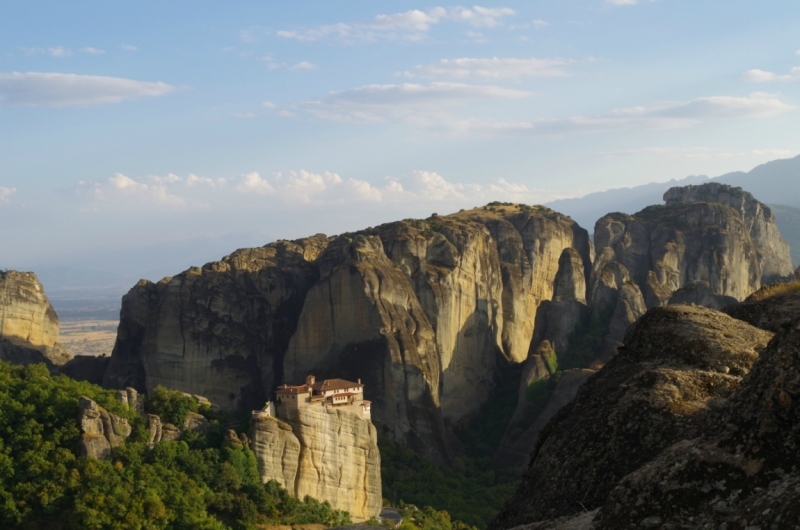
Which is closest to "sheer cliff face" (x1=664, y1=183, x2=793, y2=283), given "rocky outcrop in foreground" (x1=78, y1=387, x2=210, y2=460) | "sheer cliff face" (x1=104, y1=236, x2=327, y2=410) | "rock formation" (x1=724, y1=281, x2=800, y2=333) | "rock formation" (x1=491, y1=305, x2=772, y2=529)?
"sheer cliff face" (x1=104, y1=236, x2=327, y2=410)

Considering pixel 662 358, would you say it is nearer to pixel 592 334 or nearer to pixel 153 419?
pixel 153 419

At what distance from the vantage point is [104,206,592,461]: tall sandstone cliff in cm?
6925

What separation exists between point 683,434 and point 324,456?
42.9 m

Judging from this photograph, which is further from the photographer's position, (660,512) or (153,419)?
(153,419)

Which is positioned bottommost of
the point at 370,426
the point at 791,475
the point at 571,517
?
the point at 370,426

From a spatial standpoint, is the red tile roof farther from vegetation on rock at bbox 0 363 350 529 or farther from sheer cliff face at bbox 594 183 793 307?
sheer cliff face at bbox 594 183 793 307

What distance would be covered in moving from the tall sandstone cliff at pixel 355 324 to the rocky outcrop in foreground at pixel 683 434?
52.0 m

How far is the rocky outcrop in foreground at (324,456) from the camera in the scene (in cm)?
5094

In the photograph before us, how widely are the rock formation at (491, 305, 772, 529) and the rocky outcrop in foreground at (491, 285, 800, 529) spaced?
2 cm

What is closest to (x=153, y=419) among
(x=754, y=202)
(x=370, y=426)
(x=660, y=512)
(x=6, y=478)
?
(x=6, y=478)

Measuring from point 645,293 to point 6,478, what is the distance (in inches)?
2393

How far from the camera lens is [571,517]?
35.5ft

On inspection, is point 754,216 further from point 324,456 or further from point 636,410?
point 636,410

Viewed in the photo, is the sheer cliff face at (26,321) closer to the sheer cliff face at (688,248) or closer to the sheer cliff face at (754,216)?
the sheer cliff face at (688,248)
